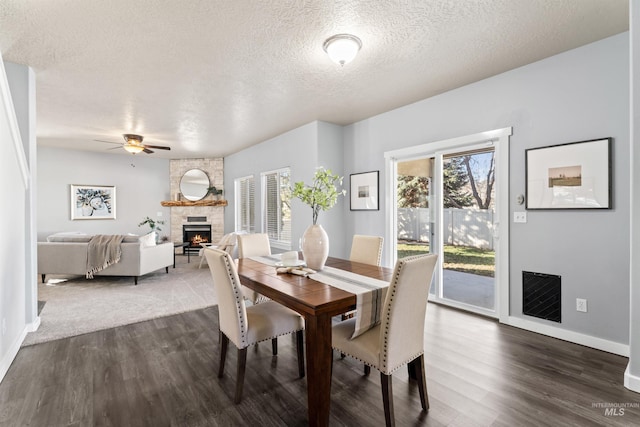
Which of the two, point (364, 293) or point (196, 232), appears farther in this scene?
point (196, 232)

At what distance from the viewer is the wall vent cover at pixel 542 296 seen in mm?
2844

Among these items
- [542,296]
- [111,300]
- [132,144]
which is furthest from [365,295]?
[132,144]

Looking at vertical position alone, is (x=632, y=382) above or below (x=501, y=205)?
below

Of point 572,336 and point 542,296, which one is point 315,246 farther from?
point 572,336

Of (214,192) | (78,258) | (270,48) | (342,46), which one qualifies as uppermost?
(270,48)

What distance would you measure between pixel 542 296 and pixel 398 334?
2132 millimetres

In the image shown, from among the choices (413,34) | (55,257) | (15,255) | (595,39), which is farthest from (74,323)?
(595,39)

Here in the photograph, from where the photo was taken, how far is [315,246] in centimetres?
239

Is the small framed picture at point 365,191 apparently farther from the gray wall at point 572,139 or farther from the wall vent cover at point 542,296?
the wall vent cover at point 542,296

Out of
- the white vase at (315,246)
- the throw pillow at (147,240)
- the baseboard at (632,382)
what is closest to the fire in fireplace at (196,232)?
the throw pillow at (147,240)

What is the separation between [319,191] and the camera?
2391 mm

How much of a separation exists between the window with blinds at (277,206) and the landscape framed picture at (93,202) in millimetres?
4080

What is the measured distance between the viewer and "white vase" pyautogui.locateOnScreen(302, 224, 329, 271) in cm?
239

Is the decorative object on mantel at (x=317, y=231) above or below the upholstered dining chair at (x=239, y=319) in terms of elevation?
above
